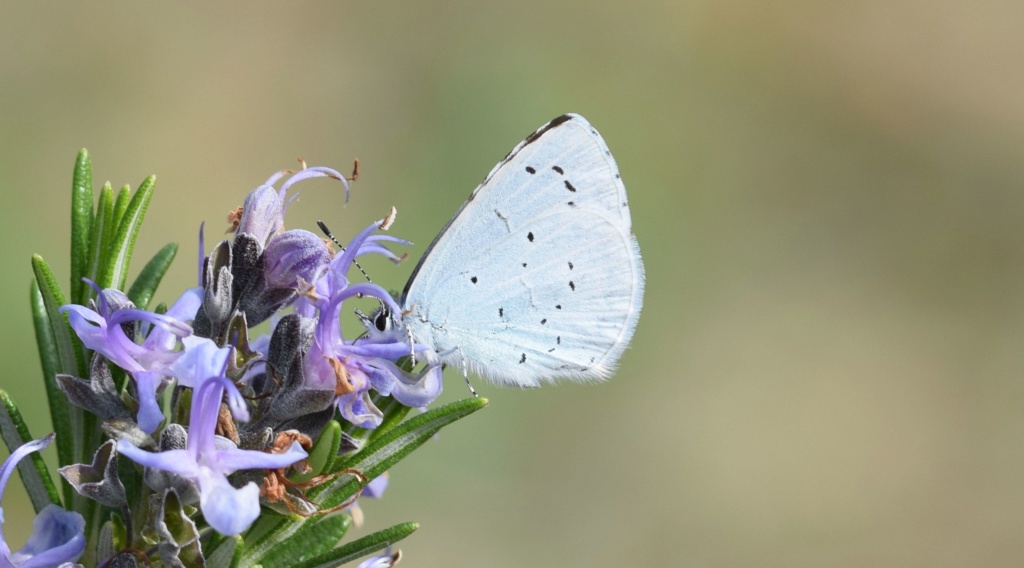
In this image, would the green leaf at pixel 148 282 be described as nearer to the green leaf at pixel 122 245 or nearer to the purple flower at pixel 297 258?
the green leaf at pixel 122 245

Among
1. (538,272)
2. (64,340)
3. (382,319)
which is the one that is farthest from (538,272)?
(64,340)

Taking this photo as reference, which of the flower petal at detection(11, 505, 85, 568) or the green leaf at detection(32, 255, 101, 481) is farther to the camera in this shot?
the green leaf at detection(32, 255, 101, 481)

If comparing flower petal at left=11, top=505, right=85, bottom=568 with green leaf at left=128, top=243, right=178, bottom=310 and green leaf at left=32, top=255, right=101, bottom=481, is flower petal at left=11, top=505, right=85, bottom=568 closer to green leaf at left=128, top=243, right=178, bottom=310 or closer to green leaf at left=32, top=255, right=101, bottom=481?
green leaf at left=32, top=255, right=101, bottom=481

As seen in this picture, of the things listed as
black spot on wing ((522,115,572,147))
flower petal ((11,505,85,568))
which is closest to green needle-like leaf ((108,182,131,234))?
flower petal ((11,505,85,568))

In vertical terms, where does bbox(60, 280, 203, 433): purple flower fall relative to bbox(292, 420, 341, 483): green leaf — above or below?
above

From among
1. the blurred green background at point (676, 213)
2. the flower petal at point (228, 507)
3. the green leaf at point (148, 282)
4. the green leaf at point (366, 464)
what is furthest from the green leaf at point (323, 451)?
the blurred green background at point (676, 213)

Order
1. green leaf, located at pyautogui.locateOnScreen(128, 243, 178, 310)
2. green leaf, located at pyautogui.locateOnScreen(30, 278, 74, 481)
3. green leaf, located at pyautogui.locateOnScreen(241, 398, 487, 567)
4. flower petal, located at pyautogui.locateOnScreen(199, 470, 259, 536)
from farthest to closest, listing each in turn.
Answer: green leaf, located at pyautogui.locateOnScreen(128, 243, 178, 310) < green leaf, located at pyautogui.locateOnScreen(30, 278, 74, 481) < green leaf, located at pyautogui.locateOnScreen(241, 398, 487, 567) < flower petal, located at pyautogui.locateOnScreen(199, 470, 259, 536)

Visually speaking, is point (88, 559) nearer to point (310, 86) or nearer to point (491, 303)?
point (491, 303)

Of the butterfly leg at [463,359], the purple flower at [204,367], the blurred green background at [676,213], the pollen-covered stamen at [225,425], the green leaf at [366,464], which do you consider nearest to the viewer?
the purple flower at [204,367]
